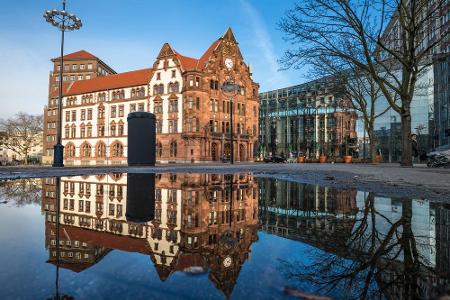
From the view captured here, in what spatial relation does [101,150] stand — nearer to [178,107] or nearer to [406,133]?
[178,107]

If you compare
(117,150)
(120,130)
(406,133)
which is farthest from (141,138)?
(117,150)

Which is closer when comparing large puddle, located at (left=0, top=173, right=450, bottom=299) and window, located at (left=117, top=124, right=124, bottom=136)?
large puddle, located at (left=0, top=173, right=450, bottom=299)

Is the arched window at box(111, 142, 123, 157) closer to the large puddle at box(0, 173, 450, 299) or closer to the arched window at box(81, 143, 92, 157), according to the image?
the arched window at box(81, 143, 92, 157)

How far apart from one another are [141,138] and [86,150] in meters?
47.1

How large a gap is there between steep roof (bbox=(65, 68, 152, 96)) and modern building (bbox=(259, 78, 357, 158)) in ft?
94.1

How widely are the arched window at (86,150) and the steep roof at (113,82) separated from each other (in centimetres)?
1061

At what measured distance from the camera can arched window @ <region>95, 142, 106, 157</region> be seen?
57.2m

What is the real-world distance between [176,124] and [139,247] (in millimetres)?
47670

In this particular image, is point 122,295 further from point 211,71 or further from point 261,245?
point 211,71

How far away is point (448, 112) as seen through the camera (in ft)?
119

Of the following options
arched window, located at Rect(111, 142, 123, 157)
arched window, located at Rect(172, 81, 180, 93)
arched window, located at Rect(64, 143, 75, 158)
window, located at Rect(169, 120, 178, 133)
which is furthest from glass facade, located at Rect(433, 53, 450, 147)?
arched window, located at Rect(64, 143, 75, 158)

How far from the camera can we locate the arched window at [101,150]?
57250mm

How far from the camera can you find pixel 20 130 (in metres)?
60.9

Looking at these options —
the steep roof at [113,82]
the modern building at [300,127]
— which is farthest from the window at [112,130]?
the modern building at [300,127]
